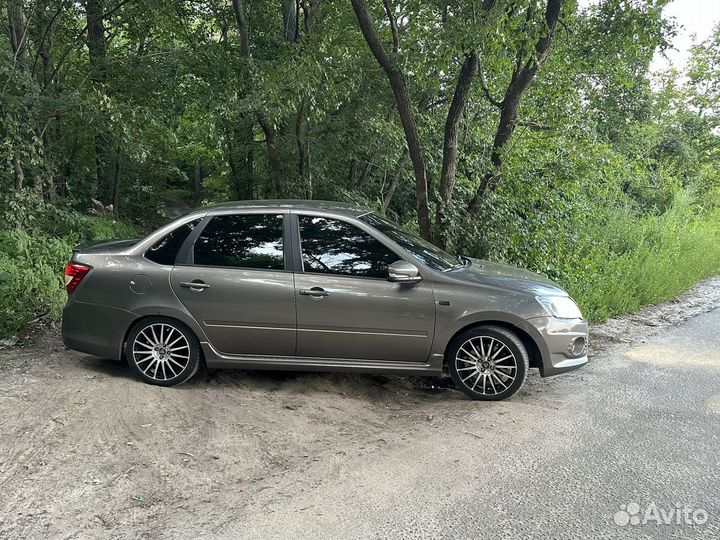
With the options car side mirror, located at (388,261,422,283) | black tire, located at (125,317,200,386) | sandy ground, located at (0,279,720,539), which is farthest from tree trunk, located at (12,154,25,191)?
car side mirror, located at (388,261,422,283)

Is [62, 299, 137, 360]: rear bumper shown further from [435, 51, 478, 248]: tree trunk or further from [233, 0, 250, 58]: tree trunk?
[233, 0, 250, 58]: tree trunk

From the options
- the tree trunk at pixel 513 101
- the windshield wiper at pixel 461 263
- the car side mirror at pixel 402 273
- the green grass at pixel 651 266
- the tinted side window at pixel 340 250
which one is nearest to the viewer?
the car side mirror at pixel 402 273

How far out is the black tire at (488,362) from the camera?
5.16 metres

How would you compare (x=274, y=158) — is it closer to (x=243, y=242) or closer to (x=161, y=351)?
(x=243, y=242)

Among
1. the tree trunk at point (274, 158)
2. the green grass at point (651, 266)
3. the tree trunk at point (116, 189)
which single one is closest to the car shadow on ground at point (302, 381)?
the green grass at point (651, 266)

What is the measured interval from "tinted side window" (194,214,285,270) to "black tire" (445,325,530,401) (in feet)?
5.88

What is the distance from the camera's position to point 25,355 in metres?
6.11

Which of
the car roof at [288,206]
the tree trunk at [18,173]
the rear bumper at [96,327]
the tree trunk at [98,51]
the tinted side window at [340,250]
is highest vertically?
the tree trunk at [98,51]

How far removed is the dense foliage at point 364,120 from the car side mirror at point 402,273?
372 centimetres

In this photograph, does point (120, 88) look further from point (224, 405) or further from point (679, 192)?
point (679, 192)

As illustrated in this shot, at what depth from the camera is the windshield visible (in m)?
5.48

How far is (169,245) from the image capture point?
5445 millimetres

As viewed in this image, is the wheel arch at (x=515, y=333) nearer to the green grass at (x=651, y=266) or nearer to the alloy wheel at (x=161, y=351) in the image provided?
the alloy wheel at (x=161, y=351)

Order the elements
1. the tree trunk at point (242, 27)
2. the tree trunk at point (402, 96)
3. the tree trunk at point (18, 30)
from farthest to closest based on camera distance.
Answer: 1. the tree trunk at point (242, 27)
2. the tree trunk at point (18, 30)
3. the tree trunk at point (402, 96)
